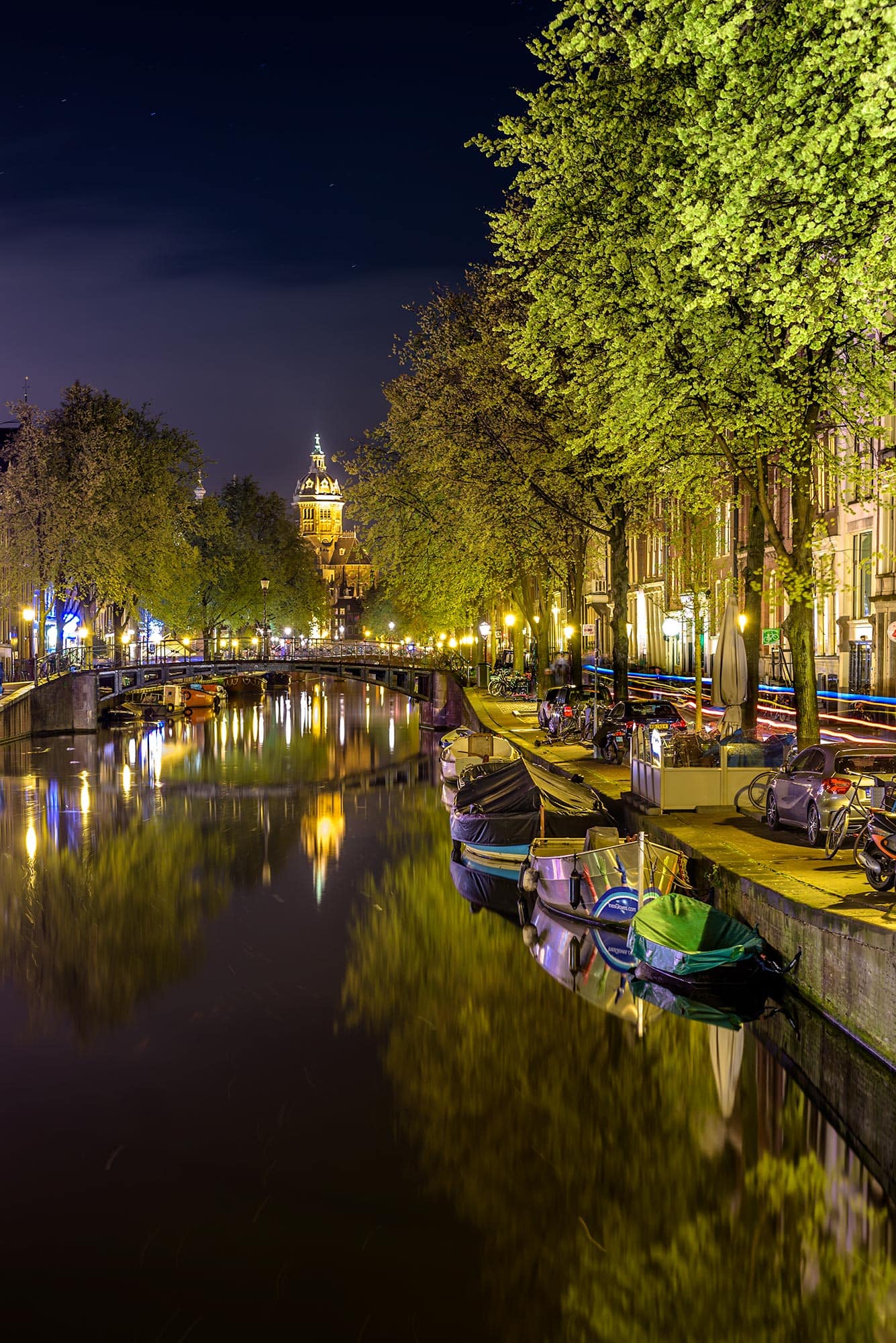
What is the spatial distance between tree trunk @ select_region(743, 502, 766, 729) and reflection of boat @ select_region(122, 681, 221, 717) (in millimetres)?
54468

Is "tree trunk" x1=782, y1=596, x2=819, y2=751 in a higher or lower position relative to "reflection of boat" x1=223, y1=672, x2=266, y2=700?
higher

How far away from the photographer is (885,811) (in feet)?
50.0

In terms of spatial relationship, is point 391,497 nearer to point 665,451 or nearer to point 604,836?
point 665,451

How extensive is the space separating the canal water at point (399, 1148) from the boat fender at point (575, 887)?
122cm

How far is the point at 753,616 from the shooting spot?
89.5 ft

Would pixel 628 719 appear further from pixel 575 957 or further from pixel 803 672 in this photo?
pixel 575 957

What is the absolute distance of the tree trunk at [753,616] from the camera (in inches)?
1033

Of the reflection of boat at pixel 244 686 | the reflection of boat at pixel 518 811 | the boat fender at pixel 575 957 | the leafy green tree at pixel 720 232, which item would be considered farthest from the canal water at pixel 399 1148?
the reflection of boat at pixel 244 686

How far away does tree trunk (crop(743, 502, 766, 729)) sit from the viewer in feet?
86.1

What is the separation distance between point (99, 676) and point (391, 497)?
1080 inches

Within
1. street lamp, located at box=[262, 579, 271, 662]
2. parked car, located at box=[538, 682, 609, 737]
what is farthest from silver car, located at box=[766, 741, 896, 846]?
street lamp, located at box=[262, 579, 271, 662]

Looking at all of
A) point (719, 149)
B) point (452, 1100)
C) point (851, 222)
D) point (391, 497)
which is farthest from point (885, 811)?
point (391, 497)

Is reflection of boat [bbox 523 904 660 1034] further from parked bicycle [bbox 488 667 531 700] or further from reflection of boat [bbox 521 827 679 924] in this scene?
parked bicycle [bbox 488 667 531 700]

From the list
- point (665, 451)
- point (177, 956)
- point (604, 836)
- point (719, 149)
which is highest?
point (719, 149)
